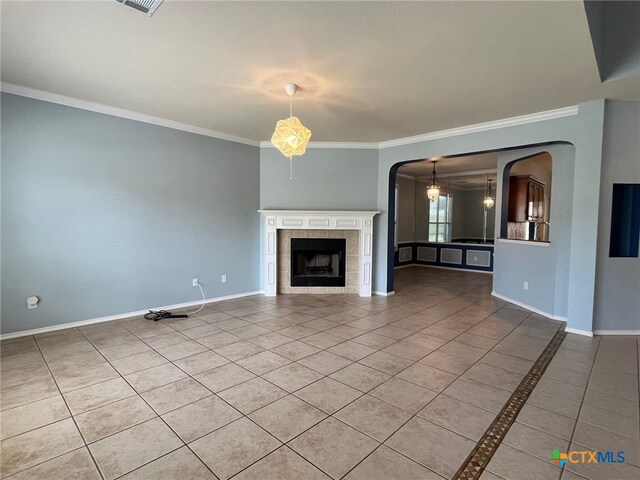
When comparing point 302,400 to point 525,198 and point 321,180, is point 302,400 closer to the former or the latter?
point 321,180

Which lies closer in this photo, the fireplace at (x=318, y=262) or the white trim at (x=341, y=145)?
the white trim at (x=341, y=145)

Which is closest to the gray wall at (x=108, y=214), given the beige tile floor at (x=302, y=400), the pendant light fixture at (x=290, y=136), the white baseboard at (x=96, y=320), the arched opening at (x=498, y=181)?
the white baseboard at (x=96, y=320)

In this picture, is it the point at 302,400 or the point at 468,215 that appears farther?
the point at 468,215

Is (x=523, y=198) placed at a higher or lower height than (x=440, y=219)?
higher

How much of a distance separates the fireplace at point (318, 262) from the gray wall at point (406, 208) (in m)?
3.96

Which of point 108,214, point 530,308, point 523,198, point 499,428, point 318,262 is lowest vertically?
point 499,428

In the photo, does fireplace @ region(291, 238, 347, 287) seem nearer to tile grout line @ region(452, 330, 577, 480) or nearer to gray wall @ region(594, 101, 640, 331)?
tile grout line @ region(452, 330, 577, 480)

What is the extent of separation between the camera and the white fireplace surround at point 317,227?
5734 mm

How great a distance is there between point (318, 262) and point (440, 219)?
20.3 feet

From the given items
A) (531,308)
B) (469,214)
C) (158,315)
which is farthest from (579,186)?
(469,214)

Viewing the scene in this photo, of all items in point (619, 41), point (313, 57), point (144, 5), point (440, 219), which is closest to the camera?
point (144, 5)

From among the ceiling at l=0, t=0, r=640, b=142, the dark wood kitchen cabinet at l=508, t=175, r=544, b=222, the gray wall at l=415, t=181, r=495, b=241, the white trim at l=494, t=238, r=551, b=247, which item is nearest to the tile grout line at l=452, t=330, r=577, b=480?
the white trim at l=494, t=238, r=551, b=247

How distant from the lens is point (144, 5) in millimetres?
2100

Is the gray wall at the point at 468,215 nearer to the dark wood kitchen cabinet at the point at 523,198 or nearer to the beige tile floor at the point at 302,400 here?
the dark wood kitchen cabinet at the point at 523,198
